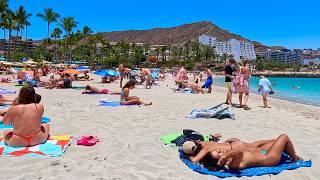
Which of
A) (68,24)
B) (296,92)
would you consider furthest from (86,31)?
(296,92)

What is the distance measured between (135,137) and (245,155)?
101 inches

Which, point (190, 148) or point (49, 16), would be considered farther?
point (49, 16)

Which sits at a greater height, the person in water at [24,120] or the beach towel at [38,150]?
the person in water at [24,120]

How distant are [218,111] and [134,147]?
152 inches

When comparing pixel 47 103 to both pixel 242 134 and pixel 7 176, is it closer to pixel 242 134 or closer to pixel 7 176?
pixel 242 134

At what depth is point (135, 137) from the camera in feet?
22.5

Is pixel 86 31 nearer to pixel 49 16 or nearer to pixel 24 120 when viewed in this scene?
pixel 49 16

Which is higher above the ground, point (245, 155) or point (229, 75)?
point (229, 75)

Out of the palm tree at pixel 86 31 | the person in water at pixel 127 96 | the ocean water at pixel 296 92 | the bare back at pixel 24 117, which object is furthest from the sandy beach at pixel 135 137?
the palm tree at pixel 86 31

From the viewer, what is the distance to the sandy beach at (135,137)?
4734 mm

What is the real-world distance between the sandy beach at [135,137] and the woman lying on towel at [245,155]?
8.5 inches

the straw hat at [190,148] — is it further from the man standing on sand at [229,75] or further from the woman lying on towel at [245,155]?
the man standing on sand at [229,75]

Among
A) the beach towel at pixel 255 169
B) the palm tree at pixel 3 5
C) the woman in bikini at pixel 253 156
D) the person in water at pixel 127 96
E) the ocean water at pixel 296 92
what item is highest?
the palm tree at pixel 3 5

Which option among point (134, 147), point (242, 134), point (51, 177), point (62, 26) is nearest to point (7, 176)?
point (51, 177)
